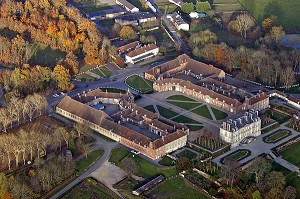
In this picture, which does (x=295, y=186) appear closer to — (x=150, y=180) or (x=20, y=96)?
(x=150, y=180)

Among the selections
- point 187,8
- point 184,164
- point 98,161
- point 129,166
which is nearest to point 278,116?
point 184,164

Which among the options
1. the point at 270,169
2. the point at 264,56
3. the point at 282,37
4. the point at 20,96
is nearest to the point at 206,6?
the point at 282,37

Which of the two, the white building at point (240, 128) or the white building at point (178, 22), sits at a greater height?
the white building at point (178, 22)

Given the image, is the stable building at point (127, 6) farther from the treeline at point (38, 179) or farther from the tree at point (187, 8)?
the treeline at point (38, 179)

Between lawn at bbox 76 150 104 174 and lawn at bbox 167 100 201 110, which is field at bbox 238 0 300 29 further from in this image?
lawn at bbox 76 150 104 174

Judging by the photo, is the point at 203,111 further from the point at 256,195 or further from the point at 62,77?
the point at 256,195

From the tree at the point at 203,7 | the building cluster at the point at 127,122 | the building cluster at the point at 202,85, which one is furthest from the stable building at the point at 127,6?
the building cluster at the point at 127,122
